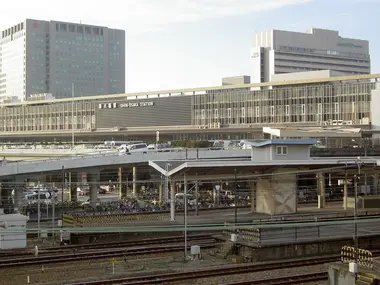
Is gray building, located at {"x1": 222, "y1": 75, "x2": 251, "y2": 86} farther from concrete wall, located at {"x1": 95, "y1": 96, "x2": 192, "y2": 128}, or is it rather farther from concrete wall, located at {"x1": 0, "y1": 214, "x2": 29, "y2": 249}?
concrete wall, located at {"x1": 0, "y1": 214, "x2": 29, "y2": 249}

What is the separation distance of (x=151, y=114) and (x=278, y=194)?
2052 inches

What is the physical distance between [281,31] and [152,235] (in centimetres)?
10649

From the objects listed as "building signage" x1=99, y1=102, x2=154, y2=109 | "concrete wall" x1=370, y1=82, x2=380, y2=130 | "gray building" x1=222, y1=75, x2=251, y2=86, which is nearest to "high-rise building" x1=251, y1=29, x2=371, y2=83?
"gray building" x1=222, y1=75, x2=251, y2=86

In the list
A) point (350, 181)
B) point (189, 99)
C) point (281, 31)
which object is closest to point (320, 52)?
point (281, 31)

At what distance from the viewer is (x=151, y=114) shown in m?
79.3

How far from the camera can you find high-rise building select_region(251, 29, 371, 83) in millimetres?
123000

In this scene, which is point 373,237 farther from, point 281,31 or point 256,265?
point 281,31

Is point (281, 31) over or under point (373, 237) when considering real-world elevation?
over

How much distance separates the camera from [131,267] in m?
18.4

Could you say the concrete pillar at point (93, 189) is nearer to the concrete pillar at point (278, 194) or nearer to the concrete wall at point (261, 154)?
the concrete wall at point (261, 154)

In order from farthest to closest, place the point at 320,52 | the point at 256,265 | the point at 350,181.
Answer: the point at 320,52 → the point at 350,181 → the point at 256,265

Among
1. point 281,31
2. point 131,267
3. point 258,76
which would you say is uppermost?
point 281,31

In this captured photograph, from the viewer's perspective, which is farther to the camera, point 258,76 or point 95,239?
point 258,76

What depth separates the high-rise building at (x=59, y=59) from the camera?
511 feet
